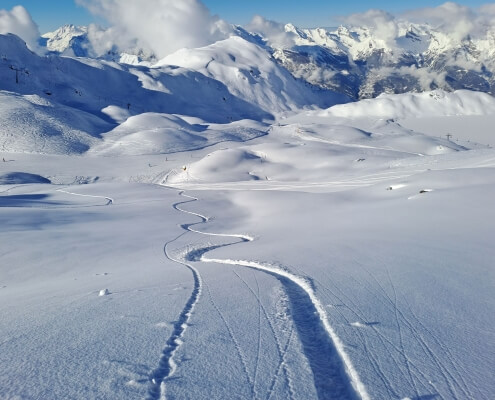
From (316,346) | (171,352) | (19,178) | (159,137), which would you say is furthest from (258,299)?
(159,137)

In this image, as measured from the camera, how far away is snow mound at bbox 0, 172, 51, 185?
A: 61594 millimetres

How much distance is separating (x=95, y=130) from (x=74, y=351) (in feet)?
381

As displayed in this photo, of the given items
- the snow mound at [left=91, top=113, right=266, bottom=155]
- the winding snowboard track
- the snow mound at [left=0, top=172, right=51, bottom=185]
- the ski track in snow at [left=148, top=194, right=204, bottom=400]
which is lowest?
the winding snowboard track

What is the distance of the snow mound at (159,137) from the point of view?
97500mm

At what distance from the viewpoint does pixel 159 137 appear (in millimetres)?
103188

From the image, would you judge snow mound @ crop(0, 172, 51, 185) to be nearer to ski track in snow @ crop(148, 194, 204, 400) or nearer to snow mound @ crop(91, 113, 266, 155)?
snow mound @ crop(91, 113, 266, 155)

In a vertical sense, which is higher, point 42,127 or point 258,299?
point 42,127

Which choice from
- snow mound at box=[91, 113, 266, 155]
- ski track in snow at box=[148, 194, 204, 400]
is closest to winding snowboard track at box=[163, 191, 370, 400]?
ski track in snow at box=[148, 194, 204, 400]

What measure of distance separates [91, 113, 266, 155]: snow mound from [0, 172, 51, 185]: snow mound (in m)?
25.9

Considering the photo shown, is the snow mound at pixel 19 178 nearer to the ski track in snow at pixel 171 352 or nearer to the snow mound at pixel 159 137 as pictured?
the snow mound at pixel 159 137

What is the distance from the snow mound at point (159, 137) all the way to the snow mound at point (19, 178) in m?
25.9

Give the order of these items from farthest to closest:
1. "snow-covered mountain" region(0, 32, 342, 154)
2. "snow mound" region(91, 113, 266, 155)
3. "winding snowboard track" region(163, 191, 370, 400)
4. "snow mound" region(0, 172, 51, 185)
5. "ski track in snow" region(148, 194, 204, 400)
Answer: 1. "snow mound" region(91, 113, 266, 155)
2. "snow-covered mountain" region(0, 32, 342, 154)
3. "snow mound" region(0, 172, 51, 185)
4. "winding snowboard track" region(163, 191, 370, 400)
5. "ski track in snow" region(148, 194, 204, 400)

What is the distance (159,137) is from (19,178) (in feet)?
139

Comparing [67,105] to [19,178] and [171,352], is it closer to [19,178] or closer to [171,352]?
[19,178]
